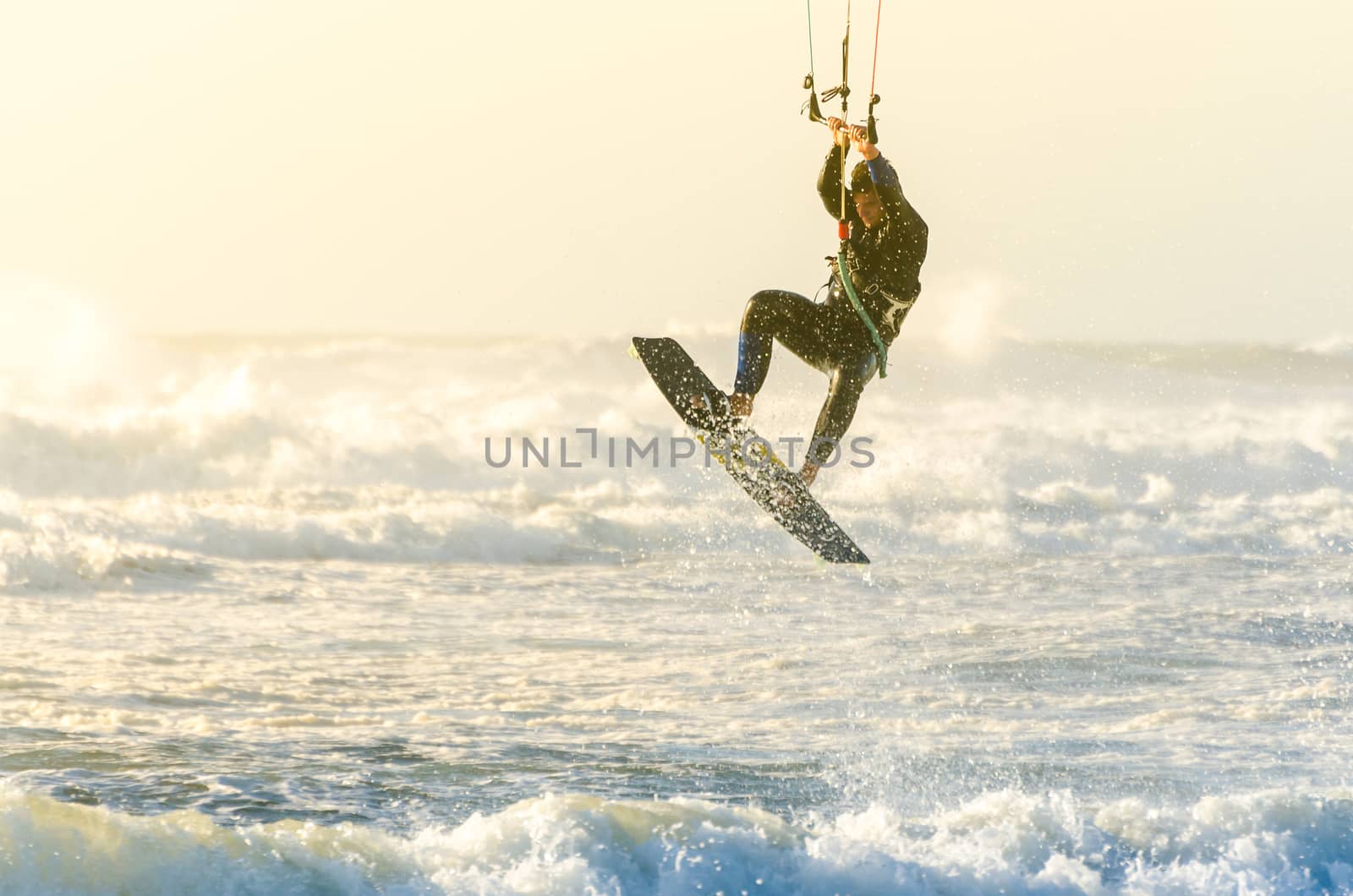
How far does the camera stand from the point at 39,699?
39.8 feet

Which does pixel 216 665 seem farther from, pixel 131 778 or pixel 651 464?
pixel 651 464

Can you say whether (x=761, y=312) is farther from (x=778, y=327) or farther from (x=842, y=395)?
(x=842, y=395)

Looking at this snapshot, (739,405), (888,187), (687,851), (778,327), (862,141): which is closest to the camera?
(862,141)

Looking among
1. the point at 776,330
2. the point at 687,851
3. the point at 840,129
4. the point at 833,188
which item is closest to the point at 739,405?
the point at 776,330

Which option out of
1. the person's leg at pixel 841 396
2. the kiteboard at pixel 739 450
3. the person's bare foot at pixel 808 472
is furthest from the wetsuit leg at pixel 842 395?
the kiteboard at pixel 739 450

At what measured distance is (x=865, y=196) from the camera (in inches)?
331

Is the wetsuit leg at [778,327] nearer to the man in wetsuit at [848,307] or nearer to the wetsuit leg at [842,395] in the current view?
the man in wetsuit at [848,307]

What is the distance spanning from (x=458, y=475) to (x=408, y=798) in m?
20.3

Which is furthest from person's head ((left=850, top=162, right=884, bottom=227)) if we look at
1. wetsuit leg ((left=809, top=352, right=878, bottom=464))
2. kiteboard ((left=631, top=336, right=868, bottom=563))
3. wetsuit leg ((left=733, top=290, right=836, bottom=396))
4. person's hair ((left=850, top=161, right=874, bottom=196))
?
kiteboard ((left=631, top=336, right=868, bottom=563))

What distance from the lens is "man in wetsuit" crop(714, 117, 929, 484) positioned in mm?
8406

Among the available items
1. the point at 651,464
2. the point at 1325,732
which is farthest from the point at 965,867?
the point at 651,464

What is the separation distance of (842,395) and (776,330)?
0.59 m

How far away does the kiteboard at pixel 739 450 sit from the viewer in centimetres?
985

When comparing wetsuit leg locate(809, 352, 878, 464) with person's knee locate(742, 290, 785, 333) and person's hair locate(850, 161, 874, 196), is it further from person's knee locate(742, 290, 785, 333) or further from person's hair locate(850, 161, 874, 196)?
person's hair locate(850, 161, 874, 196)
